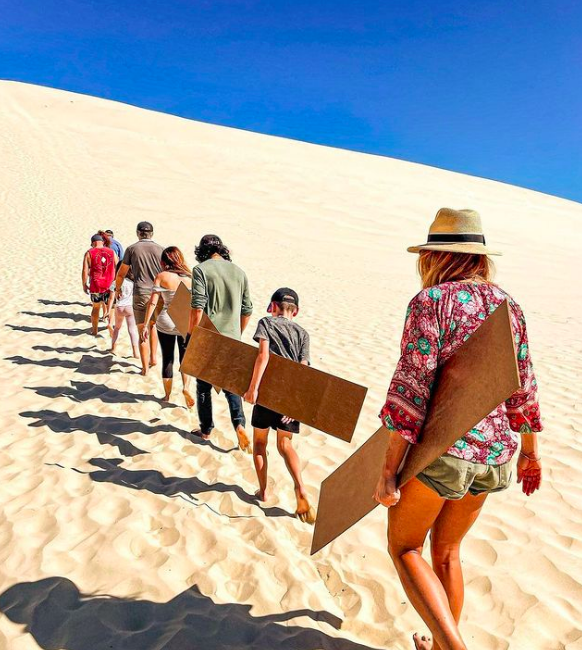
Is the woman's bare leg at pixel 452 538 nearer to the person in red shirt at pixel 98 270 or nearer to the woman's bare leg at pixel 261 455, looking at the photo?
the woman's bare leg at pixel 261 455

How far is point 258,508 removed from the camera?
3596 millimetres

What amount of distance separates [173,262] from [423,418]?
12.9 ft

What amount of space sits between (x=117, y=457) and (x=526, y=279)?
18.6m

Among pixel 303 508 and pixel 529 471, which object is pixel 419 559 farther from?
pixel 303 508

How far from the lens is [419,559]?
6.37 feet

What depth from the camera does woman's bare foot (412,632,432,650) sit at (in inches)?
90.3

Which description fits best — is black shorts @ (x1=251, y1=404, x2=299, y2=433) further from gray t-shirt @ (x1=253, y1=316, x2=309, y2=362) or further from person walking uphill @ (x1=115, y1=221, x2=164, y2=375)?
person walking uphill @ (x1=115, y1=221, x2=164, y2=375)

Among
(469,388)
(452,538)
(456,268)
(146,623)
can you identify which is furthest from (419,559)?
(146,623)

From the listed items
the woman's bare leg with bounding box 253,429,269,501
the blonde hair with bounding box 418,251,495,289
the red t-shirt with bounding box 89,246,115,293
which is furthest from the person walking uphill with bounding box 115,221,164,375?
the blonde hair with bounding box 418,251,495,289

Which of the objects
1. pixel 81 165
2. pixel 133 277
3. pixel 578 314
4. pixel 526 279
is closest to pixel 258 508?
pixel 133 277

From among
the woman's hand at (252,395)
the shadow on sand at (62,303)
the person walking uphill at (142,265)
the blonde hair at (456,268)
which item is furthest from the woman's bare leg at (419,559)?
the shadow on sand at (62,303)

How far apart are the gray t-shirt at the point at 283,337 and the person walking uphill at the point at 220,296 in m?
0.90

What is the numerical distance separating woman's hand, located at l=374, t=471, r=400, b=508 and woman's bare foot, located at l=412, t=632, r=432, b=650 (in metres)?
0.93

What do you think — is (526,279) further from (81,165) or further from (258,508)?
(81,165)
